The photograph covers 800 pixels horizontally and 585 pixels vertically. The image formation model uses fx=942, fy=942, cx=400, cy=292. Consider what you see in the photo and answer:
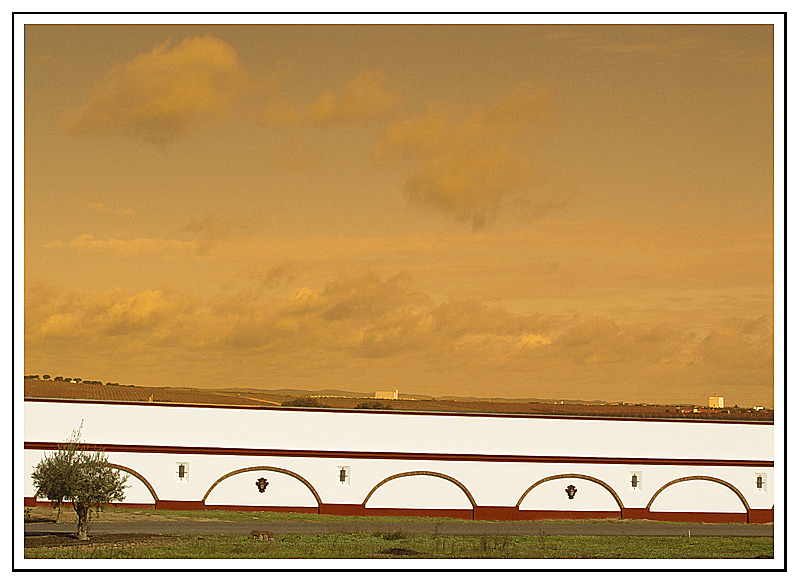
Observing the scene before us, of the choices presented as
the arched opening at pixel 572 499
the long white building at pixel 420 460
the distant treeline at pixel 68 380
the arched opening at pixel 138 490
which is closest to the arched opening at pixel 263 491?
the long white building at pixel 420 460

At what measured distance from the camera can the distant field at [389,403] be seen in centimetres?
3134

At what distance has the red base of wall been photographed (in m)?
26.8

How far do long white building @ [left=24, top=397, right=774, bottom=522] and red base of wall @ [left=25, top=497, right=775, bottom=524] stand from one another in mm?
31

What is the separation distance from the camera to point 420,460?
27875 mm

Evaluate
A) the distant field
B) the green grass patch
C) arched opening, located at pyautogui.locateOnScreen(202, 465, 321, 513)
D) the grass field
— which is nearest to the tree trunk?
the grass field

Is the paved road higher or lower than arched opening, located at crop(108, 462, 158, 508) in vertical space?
lower

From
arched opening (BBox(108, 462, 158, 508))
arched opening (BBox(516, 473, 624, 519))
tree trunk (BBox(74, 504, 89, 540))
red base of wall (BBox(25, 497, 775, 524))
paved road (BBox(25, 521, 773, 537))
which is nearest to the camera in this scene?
tree trunk (BBox(74, 504, 89, 540))

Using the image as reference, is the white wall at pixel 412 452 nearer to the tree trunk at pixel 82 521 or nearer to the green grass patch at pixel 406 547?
the green grass patch at pixel 406 547

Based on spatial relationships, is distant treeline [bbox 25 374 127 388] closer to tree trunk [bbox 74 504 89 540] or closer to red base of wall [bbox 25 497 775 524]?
red base of wall [bbox 25 497 775 524]

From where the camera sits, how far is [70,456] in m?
22.9
